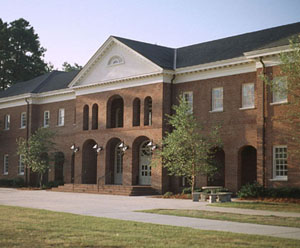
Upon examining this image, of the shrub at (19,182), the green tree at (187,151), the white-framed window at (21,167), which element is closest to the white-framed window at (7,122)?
the white-framed window at (21,167)

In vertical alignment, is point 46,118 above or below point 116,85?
below

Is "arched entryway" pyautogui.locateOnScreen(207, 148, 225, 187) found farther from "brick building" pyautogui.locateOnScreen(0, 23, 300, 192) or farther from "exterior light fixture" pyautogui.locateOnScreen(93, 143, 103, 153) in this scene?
"exterior light fixture" pyautogui.locateOnScreen(93, 143, 103, 153)

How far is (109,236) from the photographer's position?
41.2 ft

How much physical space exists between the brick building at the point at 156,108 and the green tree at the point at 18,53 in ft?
63.4

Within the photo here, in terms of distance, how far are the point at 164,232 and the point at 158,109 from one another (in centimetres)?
2065

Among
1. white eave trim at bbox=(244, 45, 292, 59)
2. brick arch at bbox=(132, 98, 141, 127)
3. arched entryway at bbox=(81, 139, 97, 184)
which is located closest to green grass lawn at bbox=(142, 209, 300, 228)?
white eave trim at bbox=(244, 45, 292, 59)

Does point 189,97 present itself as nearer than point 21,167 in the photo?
Yes

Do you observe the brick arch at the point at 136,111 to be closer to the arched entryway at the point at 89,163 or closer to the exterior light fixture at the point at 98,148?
the exterior light fixture at the point at 98,148

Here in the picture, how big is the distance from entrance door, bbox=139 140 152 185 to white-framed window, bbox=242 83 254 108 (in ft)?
28.0

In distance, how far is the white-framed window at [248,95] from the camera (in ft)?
97.7

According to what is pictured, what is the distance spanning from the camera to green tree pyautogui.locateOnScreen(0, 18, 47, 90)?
64.6 m

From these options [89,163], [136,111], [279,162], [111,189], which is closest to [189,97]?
[136,111]

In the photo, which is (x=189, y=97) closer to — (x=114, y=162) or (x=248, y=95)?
(x=248, y=95)

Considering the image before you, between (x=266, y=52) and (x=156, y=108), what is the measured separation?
896cm
